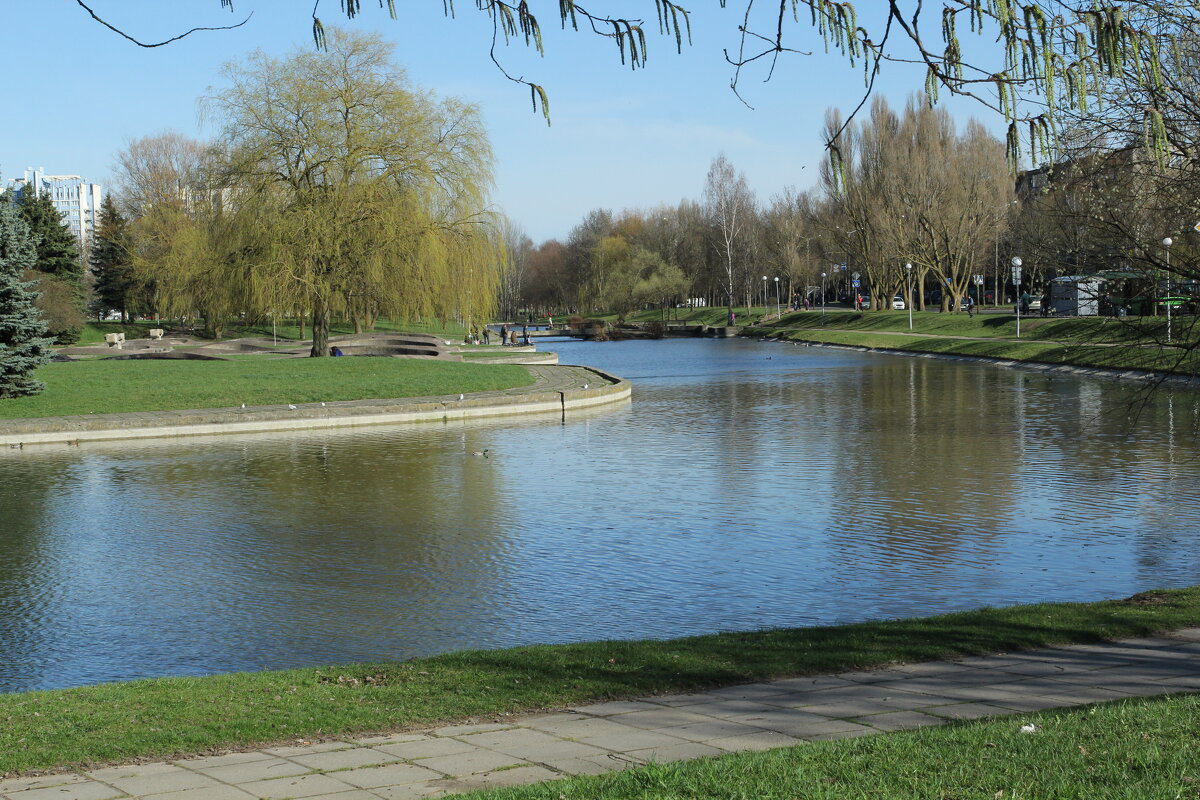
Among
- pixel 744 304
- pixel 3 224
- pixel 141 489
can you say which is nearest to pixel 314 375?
pixel 3 224

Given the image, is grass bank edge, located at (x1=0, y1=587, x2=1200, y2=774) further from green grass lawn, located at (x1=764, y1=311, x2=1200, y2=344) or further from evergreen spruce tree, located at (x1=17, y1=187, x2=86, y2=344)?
evergreen spruce tree, located at (x1=17, y1=187, x2=86, y2=344)

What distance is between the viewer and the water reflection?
36.1 ft

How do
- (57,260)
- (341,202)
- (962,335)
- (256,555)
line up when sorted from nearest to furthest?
(256,555) < (341,202) < (962,335) < (57,260)

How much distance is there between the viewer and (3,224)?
31.4 metres

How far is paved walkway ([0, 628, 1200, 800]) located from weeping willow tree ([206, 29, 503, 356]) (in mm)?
36093

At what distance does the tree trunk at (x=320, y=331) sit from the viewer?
1697 inches

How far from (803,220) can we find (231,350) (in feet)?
218

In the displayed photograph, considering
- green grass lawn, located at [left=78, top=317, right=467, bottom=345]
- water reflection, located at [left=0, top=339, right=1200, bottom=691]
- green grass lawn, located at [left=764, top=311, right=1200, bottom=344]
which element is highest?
green grass lawn, located at [left=78, top=317, right=467, bottom=345]

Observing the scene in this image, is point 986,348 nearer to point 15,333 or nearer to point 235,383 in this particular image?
point 235,383

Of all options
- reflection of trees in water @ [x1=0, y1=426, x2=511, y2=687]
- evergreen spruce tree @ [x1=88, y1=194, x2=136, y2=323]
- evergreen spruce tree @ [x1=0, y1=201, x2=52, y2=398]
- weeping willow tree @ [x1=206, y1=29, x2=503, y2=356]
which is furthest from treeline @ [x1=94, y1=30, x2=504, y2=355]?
evergreen spruce tree @ [x1=88, y1=194, x2=136, y2=323]

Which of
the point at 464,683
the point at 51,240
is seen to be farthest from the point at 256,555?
the point at 51,240

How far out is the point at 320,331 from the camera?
44.4 metres

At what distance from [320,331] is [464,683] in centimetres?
3809

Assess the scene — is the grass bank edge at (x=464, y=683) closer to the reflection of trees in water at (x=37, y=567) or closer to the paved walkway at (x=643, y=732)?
the paved walkway at (x=643, y=732)
